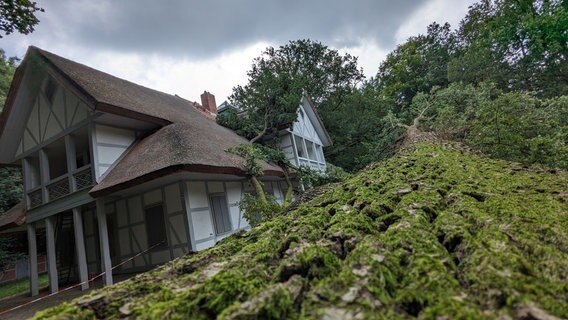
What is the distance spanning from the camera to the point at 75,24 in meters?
9.13

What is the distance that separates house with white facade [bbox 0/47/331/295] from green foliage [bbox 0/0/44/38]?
1615mm

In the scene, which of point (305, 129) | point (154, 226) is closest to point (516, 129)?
point (154, 226)

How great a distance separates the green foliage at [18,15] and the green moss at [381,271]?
887 centimetres

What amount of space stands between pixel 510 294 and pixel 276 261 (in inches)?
23.8

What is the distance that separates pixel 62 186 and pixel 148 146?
11.4ft

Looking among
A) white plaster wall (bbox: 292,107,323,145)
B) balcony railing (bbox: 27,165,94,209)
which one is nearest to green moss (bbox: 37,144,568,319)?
balcony railing (bbox: 27,165,94,209)

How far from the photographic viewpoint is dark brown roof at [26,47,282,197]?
675 centimetres

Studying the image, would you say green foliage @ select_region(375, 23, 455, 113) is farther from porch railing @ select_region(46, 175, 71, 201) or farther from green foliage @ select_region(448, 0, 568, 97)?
porch railing @ select_region(46, 175, 71, 201)

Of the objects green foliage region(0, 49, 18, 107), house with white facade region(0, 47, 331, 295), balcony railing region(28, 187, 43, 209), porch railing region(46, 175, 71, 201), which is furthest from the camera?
green foliage region(0, 49, 18, 107)

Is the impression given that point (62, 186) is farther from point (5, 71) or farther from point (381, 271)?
point (5, 71)

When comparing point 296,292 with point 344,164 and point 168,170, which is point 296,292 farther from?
point 344,164

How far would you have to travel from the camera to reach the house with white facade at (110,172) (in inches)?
292

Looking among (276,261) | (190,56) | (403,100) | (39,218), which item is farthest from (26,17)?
(403,100)

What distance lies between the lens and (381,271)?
2.32 feet
